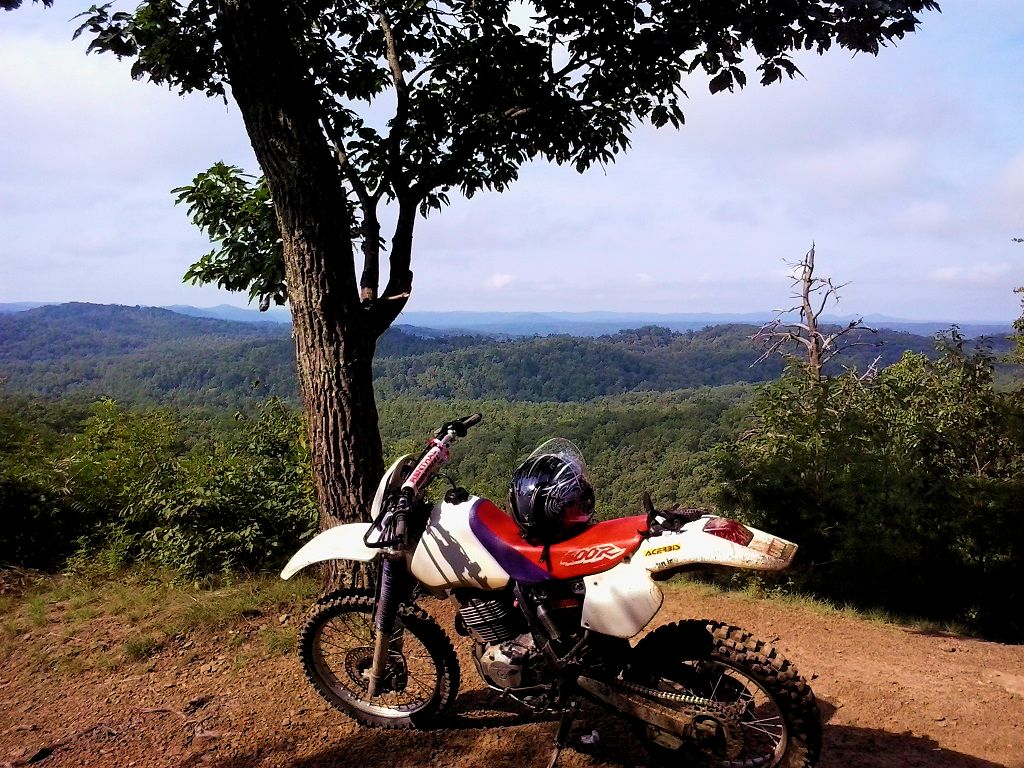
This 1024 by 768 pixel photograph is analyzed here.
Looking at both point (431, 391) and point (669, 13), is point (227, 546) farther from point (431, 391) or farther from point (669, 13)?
point (431, 391)

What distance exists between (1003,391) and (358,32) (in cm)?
1068

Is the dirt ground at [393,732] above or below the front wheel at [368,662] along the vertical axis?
below

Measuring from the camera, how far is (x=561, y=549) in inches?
106

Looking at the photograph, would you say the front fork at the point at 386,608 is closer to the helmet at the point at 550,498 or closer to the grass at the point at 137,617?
the helmet at the point at 550,498

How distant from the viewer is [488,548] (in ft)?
9.14

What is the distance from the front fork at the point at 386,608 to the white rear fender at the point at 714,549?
43.7 inches

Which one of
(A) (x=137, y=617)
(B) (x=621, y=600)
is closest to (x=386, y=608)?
(B) (x=621, y=600)

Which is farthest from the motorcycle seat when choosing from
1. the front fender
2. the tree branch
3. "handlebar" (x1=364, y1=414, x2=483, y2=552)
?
the tree branch

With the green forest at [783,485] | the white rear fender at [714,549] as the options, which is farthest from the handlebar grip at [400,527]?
the green forest at [783,485]

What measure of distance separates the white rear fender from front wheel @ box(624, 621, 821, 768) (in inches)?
13.5

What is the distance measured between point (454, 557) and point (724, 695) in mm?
1252

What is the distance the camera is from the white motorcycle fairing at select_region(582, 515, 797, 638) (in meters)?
2.44

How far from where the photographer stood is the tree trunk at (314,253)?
3859mm

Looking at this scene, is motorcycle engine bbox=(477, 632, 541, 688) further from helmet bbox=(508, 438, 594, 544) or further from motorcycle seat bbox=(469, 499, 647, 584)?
helmet bbox=(508, 438, 594, 544)
